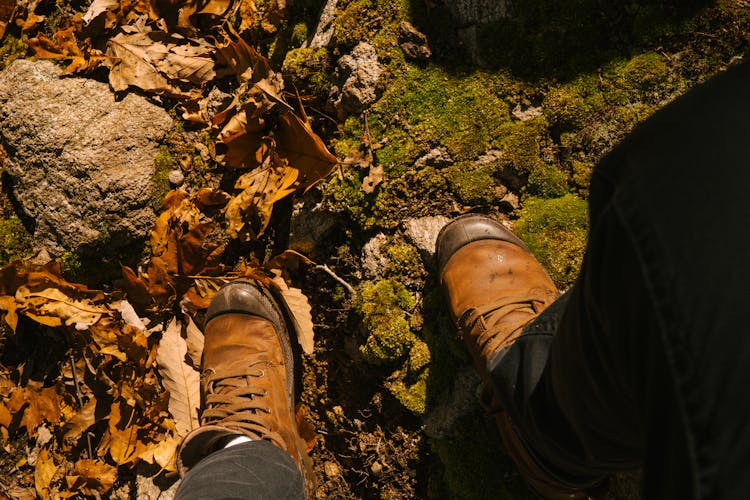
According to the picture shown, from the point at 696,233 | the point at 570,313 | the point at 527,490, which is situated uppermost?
the point at 696,233

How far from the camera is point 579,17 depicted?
251 cm

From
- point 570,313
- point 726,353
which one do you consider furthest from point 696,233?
point 570,313

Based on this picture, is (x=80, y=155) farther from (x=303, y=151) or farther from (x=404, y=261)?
(x=404, y=261)

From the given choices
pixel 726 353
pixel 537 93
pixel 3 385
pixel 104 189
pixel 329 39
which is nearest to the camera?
pixel 726 353

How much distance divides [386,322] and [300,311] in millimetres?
566

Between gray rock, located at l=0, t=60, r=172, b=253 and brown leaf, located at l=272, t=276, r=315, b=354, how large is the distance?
3.18ft

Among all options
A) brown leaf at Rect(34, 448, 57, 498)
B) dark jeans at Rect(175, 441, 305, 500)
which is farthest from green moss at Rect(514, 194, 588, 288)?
brown leaf at Rect(34, 448, 57, 498)

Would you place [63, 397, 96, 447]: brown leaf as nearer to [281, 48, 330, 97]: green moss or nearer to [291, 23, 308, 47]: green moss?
[281, 48, 330, 97]: green moss

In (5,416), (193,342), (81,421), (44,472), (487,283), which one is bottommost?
(44,472)

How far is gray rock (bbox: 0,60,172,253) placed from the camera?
3.10 metres

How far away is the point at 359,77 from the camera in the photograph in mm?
2705

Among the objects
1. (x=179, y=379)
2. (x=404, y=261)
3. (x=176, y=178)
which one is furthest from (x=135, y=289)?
(x=404, y=261)

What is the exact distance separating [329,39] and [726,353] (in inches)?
102

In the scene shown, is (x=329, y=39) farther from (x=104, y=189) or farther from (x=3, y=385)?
(x=3, y=385)
